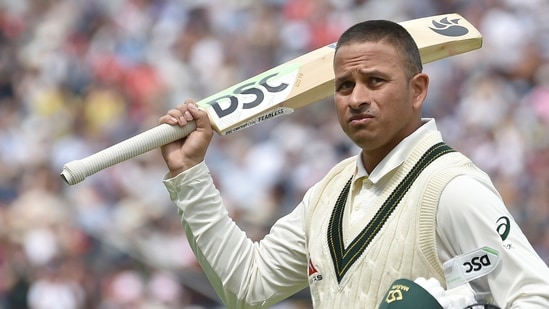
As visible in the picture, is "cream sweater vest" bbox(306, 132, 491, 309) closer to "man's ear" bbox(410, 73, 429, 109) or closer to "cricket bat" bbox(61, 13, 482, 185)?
"man's ear" bbox(410, 73, 429, 109)

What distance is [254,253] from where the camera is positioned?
11.9ft

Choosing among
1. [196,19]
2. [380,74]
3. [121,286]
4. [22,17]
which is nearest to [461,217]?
[380,74]

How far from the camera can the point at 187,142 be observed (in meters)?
3.54

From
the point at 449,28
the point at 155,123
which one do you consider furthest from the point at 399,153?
the point at 155,123

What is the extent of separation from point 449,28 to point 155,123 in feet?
20.9

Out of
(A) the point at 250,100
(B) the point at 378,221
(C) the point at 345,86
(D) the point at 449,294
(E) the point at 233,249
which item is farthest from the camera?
(A) the point at 250,100

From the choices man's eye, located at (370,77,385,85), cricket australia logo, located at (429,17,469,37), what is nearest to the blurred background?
cricket australia logo, located at (429,17,469,37)

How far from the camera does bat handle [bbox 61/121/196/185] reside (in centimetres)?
340

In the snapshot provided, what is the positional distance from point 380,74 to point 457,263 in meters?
0.57

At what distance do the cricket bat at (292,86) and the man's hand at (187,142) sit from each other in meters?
0.02

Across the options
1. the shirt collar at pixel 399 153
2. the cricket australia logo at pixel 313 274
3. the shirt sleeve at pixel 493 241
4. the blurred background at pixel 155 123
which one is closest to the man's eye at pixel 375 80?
the shirt collar at pixel 399 153

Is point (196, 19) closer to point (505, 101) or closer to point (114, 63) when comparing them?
point (114, 63)

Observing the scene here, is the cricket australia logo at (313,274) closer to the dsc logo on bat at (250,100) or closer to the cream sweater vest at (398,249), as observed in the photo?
the cream sweater vest at (398,249)

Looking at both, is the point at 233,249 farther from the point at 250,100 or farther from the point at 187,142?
the point at 250,100
